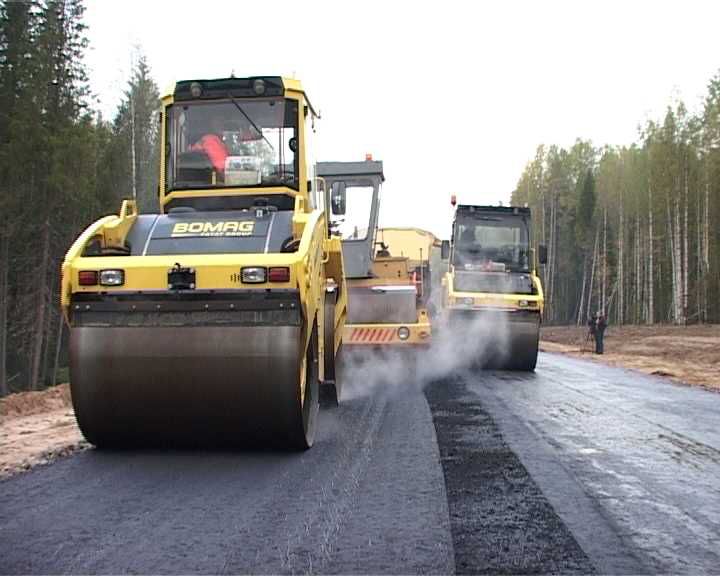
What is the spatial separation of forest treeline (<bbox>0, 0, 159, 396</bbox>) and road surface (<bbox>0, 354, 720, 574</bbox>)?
18.8 m

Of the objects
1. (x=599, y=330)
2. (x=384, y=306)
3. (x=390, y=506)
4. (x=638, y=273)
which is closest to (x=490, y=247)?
(x=384, y=306)

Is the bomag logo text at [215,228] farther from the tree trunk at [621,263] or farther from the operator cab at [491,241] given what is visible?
the tree trunk at [621,263]

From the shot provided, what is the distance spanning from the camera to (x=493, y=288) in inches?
584

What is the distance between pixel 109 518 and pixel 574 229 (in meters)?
58.7

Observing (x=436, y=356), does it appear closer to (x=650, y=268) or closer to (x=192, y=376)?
(x=192, y=376)

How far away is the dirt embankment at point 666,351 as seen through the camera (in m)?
17.1

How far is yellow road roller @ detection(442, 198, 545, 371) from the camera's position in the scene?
46.7 ft

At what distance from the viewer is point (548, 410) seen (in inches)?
354

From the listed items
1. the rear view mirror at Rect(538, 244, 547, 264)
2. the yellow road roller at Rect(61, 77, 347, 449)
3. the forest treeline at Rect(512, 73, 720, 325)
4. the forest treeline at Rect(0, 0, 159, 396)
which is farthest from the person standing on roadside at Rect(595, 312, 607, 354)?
the yellow road roller at Rect(61, 77, 347, 449)

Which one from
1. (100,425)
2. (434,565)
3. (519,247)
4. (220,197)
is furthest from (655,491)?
(519,247)

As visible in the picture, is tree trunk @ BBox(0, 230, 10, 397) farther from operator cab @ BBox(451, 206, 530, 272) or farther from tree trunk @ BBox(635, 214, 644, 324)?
tree trunk @ BBox(635, 214, 644, 324)

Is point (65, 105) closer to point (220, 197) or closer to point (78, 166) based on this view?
point (78, 166)

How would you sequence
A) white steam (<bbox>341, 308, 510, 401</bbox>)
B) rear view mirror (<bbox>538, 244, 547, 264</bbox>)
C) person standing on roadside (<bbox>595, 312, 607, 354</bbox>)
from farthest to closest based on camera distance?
1. person standing on roadside (<bbox>595, 312, 607, 354</bbox>)
2. rear view mirror (<bbox>538, 244, 547, 264</bbox>)
3. white steam (<bbox>341, 308, 510, 401</bbox>)

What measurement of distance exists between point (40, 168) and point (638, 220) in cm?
3652
